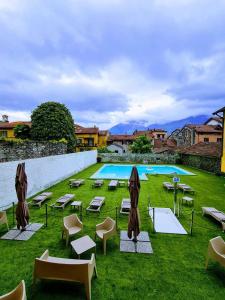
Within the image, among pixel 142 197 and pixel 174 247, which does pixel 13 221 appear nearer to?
pixel 174 247

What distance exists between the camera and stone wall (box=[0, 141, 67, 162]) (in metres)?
12.6

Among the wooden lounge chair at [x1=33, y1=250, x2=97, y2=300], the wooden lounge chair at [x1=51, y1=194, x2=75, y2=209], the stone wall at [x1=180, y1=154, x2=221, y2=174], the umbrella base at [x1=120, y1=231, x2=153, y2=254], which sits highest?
the stone wall at [x1=180, y1=154, x2=221, y2=174]

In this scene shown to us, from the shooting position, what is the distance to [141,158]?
3388 cm

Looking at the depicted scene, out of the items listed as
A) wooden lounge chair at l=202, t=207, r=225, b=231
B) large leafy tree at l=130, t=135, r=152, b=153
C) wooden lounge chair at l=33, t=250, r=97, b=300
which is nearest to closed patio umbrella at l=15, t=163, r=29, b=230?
wooden lounge chair at l=33, t=250, r=97, b=300

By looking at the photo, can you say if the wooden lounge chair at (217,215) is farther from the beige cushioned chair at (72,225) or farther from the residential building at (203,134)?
the residential building at (203,134)

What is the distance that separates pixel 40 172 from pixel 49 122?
50.6ft

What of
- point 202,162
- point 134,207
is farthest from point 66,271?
point 202,162

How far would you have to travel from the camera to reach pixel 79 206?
10.1 m

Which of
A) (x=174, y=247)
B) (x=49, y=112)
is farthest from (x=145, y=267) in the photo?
(x=49, y=112)

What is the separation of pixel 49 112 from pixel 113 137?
32160 mm

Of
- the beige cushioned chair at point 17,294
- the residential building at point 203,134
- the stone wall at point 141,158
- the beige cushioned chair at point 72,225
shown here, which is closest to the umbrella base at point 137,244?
the beige cushioned chair at point 72,225

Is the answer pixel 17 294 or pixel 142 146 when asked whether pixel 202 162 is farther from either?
pixel 17 294

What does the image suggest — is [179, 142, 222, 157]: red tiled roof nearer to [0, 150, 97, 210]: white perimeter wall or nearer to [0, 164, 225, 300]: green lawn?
[0, 150, 97, 210]: white perimeter wall

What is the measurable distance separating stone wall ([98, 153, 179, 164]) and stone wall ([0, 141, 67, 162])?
15894 millimetres
